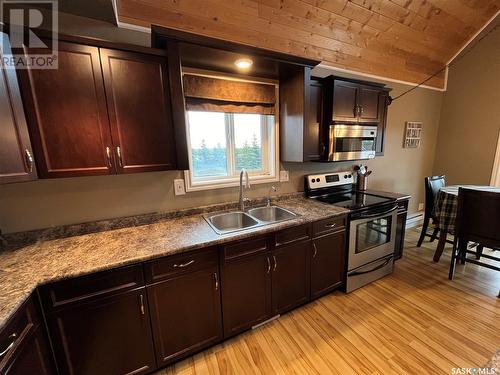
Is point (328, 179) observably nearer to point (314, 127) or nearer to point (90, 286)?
point (314, 127)

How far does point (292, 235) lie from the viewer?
1.81m

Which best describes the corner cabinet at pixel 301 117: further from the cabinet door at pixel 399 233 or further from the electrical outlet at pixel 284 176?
the cabinet door at pixel 399 233

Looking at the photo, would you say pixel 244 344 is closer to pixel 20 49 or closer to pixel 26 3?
pixel 20 49

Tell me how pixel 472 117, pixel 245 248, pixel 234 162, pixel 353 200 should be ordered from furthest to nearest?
pixel 472 117
pixel 353 200
pixel 234 162
pixel 245 248

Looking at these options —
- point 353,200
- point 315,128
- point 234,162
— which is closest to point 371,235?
point 353,200

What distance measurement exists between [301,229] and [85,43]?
1.91 metres

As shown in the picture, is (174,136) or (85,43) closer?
(85,43)

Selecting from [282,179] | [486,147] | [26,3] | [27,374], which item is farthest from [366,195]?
[26,3]

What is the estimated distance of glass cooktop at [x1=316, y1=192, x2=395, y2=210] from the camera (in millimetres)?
2197

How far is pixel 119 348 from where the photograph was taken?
1296 mm

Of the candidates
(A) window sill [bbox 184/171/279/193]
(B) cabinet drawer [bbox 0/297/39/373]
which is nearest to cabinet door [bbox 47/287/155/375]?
(B) cabinet drawer [bbox 0/297/39/373]

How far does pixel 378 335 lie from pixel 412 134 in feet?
10.3

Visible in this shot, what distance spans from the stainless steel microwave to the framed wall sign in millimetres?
1309

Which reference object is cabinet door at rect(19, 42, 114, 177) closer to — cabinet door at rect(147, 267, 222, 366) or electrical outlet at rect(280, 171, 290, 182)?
cabinet door at rect(147, 267, 222, 366)
